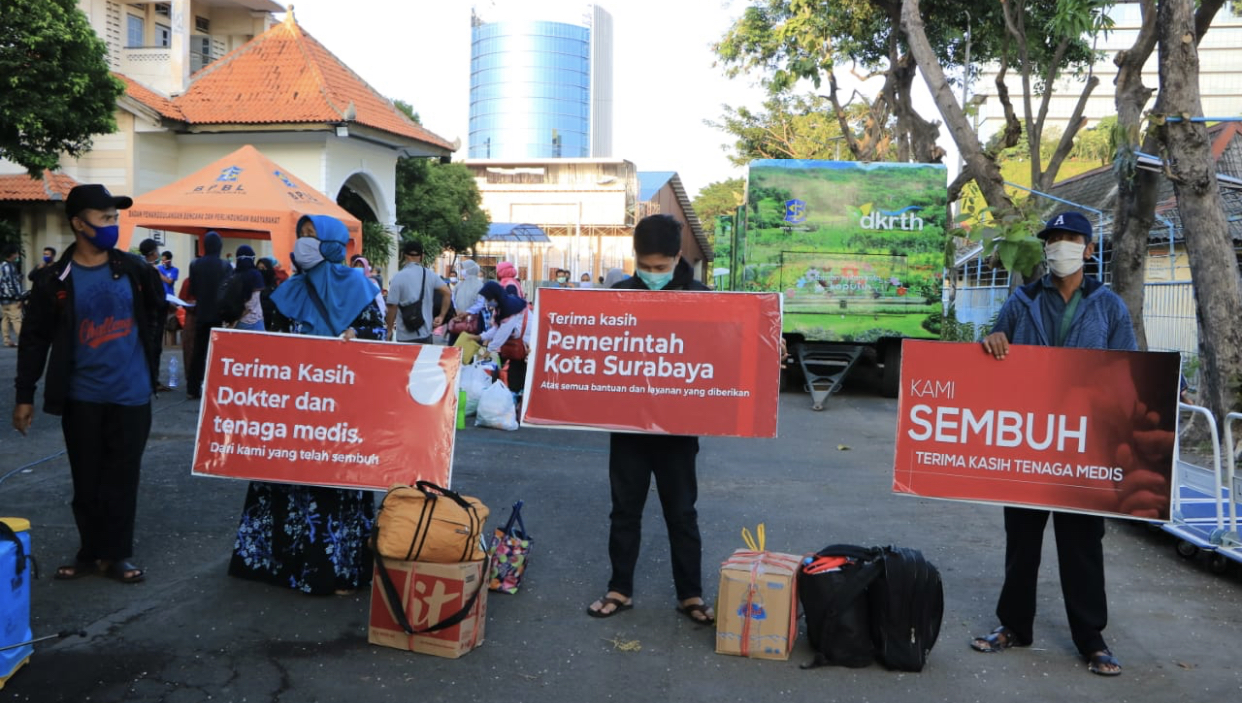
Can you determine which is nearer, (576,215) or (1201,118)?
(1201,118)

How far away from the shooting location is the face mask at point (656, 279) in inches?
214

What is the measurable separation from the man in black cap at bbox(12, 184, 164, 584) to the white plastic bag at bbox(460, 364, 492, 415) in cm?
614

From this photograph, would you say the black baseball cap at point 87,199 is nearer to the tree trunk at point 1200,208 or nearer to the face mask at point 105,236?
the face mask at point 105,236

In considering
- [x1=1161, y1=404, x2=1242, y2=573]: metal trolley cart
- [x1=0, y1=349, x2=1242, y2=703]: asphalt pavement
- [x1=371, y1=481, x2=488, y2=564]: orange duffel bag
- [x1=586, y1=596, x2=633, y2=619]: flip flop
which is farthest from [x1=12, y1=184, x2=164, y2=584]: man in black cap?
[x1=1161, y1=404, x2=1242, y2=573]: metal trolley cart

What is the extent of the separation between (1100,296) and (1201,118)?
5.03 meters

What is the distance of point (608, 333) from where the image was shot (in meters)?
5.37

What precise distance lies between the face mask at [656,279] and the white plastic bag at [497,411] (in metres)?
6.20

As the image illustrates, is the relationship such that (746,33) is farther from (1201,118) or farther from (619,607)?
(619,607)

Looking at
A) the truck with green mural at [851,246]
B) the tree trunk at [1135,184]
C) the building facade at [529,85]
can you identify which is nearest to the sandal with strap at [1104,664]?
A: the tree trunk at [1135,184]

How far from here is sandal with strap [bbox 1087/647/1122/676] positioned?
15.4 feet

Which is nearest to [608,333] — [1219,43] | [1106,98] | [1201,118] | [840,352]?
[1201,118]

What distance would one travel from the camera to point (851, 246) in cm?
1488

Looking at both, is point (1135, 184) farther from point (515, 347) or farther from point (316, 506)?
point (316, 506)

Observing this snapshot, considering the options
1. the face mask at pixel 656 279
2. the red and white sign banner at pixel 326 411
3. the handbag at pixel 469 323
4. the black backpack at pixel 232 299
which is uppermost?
the face mask at pixel 656 279
